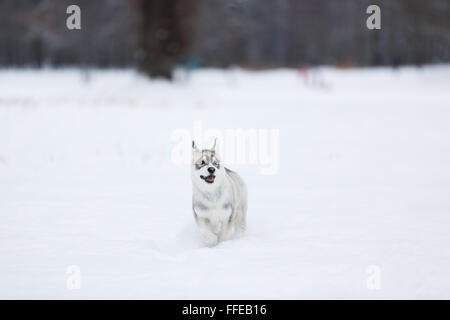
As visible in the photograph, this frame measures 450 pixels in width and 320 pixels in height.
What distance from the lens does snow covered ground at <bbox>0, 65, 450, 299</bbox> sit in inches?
198

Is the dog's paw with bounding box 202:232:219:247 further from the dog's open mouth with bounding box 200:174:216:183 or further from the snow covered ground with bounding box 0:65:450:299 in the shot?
the dog's open mouth with bounding box 200:174:216:183

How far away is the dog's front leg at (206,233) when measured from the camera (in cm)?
611

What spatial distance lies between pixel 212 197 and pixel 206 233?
0.49m

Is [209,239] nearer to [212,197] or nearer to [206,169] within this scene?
[212,197]

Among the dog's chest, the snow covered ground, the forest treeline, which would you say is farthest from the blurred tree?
the dog's chest

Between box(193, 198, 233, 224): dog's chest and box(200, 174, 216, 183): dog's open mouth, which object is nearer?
box(200, 174, 216, 183): dog's open mouth

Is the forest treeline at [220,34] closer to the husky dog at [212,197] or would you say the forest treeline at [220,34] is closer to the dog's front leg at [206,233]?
the husky dog at [212,197]

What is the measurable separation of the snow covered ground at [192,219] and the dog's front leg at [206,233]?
0.24 m

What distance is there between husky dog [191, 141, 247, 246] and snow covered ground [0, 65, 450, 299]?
0.31 metres

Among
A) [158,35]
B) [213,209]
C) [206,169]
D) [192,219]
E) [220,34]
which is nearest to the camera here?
[206,169]

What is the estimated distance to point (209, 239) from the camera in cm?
612

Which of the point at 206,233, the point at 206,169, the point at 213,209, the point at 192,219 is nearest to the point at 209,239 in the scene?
the point at 206,233
